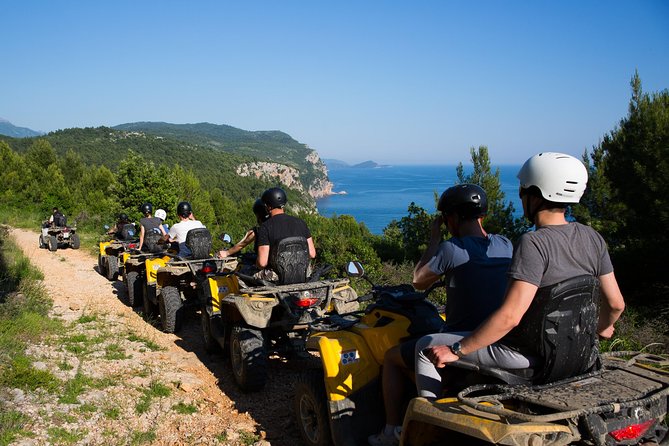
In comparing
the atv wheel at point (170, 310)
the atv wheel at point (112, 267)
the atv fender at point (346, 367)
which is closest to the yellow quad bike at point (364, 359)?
the atv fender at point (346, 367)

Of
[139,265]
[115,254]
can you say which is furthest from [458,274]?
[115,254]

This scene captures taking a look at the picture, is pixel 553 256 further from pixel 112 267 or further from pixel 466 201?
pixel 112 267

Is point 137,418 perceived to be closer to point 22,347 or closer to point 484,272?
point 22,347

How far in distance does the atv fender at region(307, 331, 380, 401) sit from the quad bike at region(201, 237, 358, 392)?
1.80 m

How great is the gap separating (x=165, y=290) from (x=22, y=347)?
82.1 inches

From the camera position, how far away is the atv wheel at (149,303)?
8.45 metres

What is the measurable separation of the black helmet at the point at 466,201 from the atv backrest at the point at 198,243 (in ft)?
18.7

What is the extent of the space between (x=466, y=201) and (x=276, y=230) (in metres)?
3.01

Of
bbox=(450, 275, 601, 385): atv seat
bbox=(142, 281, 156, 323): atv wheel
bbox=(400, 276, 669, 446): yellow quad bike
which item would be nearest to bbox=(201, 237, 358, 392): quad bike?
bbox=(142, 281, 156, 323): atv wheel

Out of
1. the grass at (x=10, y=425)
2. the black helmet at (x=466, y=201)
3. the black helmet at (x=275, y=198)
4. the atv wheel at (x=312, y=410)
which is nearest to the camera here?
the black helmet at (x=466, y=201)

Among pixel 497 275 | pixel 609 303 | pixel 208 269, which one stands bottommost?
pixel 208 269

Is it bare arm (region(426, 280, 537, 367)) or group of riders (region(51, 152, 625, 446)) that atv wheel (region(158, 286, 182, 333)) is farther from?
bare arm (region(426, 280, 537, 367))

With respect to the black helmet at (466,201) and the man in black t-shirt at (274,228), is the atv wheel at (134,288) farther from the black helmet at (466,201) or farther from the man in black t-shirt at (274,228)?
the black helmet at (466,201)

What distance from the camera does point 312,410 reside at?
4008 millimetres
